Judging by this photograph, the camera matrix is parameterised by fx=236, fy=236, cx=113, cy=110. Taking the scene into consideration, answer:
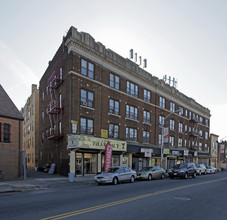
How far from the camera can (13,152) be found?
22000 millimetres

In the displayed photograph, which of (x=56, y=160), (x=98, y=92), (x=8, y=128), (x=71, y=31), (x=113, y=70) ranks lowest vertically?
(x=56, y=160)

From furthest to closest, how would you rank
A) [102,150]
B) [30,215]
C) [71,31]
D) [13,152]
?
[102,150]
[71,31]
[13,152]
[30,215]

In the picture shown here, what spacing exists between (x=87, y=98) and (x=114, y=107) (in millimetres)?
4902

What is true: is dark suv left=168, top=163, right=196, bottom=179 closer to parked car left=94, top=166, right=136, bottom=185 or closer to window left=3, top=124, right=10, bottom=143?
parked car left=94, top=166, right=136, bottom=185

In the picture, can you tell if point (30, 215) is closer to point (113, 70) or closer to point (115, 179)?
point (115, 179)

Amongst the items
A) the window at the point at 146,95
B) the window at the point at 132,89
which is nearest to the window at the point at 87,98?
the window at the point at 132,89

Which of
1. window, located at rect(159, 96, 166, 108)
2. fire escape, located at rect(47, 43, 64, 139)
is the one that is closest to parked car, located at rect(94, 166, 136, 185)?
fire escape, located at rect(47, 43, 64, 139)

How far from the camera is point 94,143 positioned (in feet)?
84.5

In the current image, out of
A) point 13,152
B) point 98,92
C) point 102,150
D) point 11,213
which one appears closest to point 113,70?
point 98,92

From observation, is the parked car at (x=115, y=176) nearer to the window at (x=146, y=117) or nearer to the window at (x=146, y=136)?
the window at (x=146, y=136)

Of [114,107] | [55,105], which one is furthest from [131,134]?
[55,105]

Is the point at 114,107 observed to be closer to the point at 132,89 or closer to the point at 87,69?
the point at 132,89

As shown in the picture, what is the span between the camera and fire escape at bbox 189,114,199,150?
51000 millimetres

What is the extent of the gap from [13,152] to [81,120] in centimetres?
751
